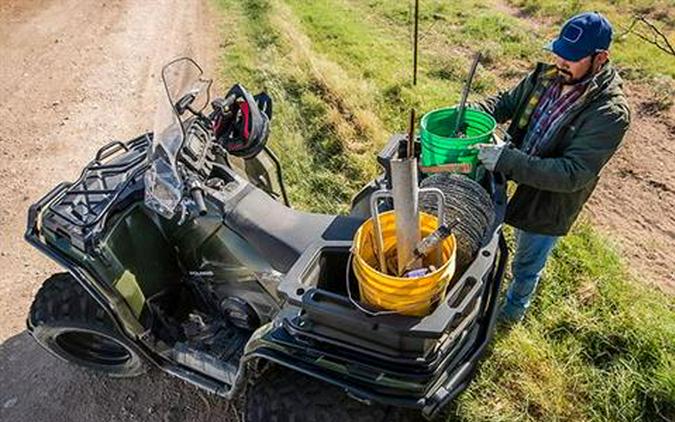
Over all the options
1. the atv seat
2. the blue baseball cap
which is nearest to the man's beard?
the blue baseball cap

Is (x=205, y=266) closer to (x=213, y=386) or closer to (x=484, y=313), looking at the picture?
(x=213, y=386)

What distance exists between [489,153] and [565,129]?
536 mm

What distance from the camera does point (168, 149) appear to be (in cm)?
306

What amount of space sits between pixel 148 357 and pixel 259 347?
116cm

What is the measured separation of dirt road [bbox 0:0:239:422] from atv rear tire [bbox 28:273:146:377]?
15 centimetres

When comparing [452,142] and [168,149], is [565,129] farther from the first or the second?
[168,149]

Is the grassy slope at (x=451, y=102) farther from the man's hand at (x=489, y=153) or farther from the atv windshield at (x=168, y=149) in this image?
the atv windshield at (x=168, y=149)

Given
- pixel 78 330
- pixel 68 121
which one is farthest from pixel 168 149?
pixel 68 121

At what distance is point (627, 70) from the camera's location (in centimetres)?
825

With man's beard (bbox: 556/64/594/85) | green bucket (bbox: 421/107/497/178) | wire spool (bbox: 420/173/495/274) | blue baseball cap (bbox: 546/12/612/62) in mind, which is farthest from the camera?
man's beard (bbox: 556/64/594/85)

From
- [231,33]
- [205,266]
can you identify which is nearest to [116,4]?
[231,33]

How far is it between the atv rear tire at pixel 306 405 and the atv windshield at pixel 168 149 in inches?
37.8

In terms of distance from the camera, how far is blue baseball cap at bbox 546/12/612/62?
3064mm

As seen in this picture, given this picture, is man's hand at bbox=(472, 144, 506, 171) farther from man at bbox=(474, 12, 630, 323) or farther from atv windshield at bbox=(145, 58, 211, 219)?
atv windshield at bbox=(145, 58, 211, 219)
